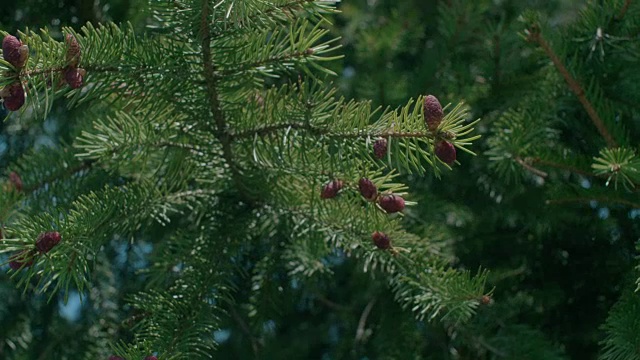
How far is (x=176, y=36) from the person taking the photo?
0.84 m

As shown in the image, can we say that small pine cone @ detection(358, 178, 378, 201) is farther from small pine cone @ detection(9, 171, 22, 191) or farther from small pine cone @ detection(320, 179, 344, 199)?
small pine cone @ detection(9, 171, 22, 191)

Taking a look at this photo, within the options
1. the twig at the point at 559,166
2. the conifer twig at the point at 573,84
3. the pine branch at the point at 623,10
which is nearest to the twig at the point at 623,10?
the pine branch at the point at 623,10

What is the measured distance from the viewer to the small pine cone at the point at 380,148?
758 mm

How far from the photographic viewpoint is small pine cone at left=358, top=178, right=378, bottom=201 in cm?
83

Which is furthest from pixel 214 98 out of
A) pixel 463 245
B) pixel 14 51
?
pixel 463 245

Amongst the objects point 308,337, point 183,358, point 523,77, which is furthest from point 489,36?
point 183,358

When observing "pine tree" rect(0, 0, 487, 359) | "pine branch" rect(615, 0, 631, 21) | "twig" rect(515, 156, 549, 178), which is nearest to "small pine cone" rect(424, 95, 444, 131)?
"pine tree" rect(0, 0, 487, 359)

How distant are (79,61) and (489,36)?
75 centimetres

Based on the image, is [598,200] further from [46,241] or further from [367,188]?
[46,241]

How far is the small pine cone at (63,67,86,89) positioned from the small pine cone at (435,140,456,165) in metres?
0.32

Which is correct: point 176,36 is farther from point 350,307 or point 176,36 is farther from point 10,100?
point 350,307

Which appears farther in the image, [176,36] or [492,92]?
[492,92]

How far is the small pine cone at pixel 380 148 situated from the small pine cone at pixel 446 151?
0.05 meters

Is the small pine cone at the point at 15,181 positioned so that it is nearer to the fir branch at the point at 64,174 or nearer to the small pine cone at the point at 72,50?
the fir branch at the point at 64,174
